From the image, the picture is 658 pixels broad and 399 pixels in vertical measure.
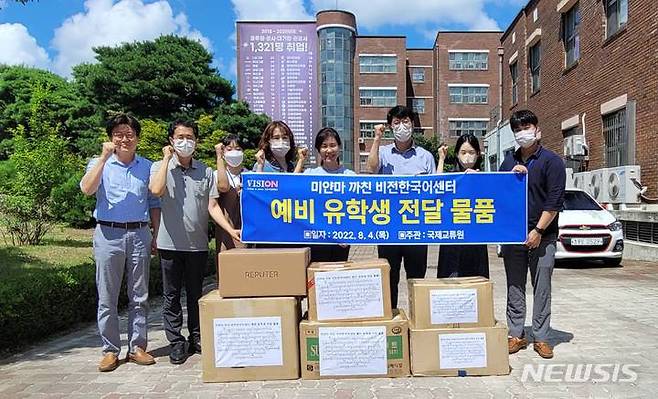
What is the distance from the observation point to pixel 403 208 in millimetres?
4504

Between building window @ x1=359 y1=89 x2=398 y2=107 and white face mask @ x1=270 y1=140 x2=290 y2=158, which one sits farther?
building window @ x1=359 y1=89 x2=398 y2=107

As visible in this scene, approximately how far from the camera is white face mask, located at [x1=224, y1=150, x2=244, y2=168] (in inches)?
198

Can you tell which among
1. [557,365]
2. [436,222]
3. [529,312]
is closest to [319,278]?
[436,222]

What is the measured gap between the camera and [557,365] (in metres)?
4.37

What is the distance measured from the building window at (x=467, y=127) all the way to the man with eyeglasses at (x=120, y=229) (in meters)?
46.6

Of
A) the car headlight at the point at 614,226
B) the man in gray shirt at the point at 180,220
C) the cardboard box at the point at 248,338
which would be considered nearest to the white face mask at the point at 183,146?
the man in gray shirt at the point at 180,220

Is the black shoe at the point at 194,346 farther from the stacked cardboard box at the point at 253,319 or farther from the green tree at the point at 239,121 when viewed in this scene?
the green tree at the point at 239,121

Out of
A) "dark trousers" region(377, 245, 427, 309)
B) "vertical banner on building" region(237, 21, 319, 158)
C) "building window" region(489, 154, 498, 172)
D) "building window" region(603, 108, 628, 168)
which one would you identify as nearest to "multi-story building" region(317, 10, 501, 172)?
"vertical banner on building" region(237, 21, 319, 158)

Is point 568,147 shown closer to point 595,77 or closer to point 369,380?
point 595,77

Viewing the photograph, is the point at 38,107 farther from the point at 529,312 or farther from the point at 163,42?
the point at 163,42

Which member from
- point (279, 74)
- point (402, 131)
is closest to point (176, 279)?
point (402, 131)

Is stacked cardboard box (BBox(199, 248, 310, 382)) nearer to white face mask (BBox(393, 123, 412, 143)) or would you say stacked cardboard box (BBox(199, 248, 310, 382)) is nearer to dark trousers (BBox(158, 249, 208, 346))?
dark trousers (BBox(158, 249, 208, 346))

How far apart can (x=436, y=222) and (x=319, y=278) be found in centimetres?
108

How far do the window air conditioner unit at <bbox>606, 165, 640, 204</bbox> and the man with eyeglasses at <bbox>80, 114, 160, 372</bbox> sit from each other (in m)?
11.0
